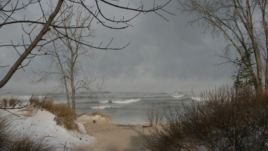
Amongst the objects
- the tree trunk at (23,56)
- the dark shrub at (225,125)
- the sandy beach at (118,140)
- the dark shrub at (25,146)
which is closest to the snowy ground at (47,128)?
the sandy beach at (118,140)

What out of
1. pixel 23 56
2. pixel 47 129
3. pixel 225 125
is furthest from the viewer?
pixel 47 129

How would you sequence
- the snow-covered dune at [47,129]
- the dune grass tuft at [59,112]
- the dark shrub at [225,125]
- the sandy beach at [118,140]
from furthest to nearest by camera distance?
the dune grass tuft at [59,112], the sandy beach at [118,140], the snow-covered dune at [47,129], the dark shrub at [225,125]

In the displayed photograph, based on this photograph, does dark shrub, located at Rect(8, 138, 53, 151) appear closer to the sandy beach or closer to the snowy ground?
the snowy ground

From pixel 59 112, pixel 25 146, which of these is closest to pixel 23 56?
pixel 25 146

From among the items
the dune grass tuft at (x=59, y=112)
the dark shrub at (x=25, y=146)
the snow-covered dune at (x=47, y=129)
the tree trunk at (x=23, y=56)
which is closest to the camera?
the tree trunk at (x=23, y=56)

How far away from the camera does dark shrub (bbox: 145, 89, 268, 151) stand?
25.4 ft

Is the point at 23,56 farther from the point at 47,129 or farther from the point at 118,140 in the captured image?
the point at 118,140

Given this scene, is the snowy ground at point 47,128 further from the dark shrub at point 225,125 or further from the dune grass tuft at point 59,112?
the dark shrub at point 225,125

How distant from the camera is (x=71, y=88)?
87.6ft

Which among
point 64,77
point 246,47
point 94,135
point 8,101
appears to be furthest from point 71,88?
point 246,47

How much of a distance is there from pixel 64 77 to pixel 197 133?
19533 millimetres

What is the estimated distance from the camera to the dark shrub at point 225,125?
775 cm

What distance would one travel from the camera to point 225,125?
768 centimetres

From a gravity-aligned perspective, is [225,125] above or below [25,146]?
above
